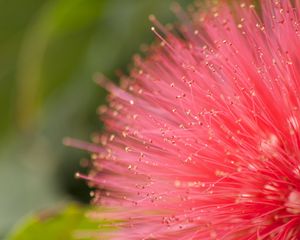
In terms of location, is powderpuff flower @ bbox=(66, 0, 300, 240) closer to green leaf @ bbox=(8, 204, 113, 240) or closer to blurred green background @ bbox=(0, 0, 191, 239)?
green leaf @ bbox=(8, 204, 113, 240)

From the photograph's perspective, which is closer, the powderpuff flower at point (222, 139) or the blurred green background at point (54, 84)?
the powderpuff flower at point (222, 139)

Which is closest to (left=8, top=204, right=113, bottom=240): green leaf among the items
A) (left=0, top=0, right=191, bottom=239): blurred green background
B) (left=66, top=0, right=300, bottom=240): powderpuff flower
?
(left=66, top=0, right=300, bottom=240): powderpuff flower

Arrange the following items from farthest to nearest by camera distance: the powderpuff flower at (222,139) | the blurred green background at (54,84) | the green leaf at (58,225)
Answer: the blurred green background at (54,84), the green leaf at (58,225), the powderpuff flower at (222,139)

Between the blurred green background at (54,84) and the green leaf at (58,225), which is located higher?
the blurred green background at (54,84)

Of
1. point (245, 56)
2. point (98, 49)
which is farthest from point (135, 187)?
point (98, 49)

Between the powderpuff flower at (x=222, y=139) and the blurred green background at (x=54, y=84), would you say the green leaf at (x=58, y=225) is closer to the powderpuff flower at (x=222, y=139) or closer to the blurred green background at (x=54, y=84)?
the powderpuff flower at (x=222, y=139)

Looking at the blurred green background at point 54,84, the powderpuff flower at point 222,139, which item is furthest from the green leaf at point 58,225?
the blurred green background at point 54,84

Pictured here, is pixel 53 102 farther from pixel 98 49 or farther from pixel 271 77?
pixel 271 77

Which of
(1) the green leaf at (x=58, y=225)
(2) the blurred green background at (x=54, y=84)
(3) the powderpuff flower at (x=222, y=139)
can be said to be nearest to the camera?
(3) the powderpuff flower at (x=222, y=139)
